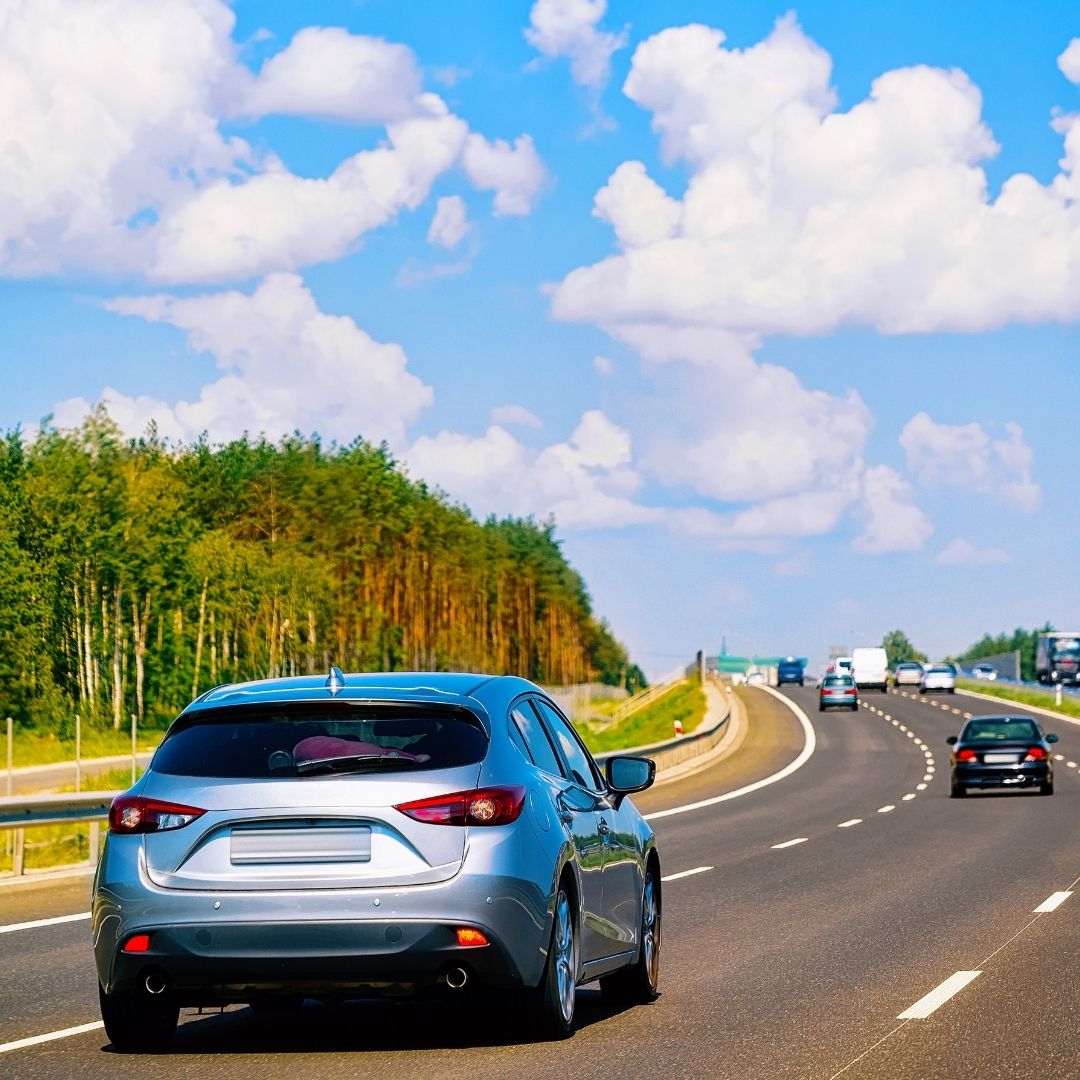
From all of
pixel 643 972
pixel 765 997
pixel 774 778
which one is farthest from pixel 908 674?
pixel 643 972

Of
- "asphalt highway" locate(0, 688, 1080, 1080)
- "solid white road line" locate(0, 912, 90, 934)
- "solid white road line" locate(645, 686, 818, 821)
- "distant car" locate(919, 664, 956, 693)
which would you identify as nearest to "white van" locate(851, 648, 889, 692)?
"distant car" locate(919, 664, 956, 693)

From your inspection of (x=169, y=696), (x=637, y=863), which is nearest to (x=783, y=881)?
(x=637, y=863)

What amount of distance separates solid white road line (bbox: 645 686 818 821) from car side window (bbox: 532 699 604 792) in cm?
2044

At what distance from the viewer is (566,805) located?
912cm

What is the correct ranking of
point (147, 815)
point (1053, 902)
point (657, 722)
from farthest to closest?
point (657, 722)
point (1053, 902)
point (147, 815)

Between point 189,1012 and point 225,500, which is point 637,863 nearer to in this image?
point 189,1012

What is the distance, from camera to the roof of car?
8.65 metres

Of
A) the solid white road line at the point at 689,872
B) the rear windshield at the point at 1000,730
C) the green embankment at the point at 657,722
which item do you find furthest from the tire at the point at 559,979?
the green embankment at the point at 657,722

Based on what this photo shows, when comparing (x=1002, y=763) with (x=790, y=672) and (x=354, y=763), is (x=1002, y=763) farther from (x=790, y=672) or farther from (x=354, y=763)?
(x=790, y=672)

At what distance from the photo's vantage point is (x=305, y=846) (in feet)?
27.2

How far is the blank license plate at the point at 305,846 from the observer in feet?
27.2

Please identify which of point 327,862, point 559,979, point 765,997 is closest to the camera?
point 327,862

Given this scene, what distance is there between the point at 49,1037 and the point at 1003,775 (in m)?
28.7

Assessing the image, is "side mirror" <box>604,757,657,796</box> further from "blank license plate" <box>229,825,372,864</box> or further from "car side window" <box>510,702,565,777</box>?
"blank license plate" <box>229,825,372,864</box>
